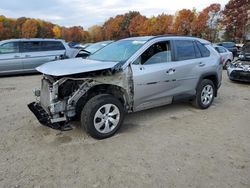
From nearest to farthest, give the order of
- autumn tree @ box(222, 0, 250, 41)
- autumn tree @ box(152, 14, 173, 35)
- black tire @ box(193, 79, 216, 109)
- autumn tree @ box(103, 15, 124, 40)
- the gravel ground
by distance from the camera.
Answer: the gravel ground
black tire @ box(193, 79, 216, 109)
autumn tree @ box(222, 0, 250, 41)
autumn tree @ box(152, 14, 173, 35)
autumn tree @ box(103, 15, 124, 40)

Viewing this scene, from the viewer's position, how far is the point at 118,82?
4.53 metres

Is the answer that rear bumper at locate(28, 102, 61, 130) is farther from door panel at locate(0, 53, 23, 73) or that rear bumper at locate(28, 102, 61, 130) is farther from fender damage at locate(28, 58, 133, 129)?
door panel at locate(0, 53, 23, 73)

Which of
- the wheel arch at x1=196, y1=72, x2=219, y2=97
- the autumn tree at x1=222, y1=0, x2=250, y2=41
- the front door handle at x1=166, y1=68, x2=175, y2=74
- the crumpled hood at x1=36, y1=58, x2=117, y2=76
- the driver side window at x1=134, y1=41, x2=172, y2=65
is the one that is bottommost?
the wheel arch at x1=196, y1=72, x2=219, y2=97

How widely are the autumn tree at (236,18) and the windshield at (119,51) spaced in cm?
4148

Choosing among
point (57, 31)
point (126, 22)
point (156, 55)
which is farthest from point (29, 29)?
point (156, 55)

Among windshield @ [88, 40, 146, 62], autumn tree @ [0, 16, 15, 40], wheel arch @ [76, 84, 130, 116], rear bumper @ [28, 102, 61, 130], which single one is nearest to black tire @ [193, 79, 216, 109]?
windshield @ [88, 40, 146, 62]

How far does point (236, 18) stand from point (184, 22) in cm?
1334

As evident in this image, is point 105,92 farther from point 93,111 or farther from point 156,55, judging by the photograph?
point 156,55

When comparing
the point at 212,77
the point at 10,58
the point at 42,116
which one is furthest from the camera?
the point at 10,58

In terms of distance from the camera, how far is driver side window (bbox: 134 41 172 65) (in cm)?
490

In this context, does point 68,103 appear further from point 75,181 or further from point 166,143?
point 166,143

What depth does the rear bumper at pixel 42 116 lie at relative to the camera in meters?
4.24

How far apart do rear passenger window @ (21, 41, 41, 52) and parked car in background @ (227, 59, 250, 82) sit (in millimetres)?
8210

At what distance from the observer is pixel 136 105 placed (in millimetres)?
4902
